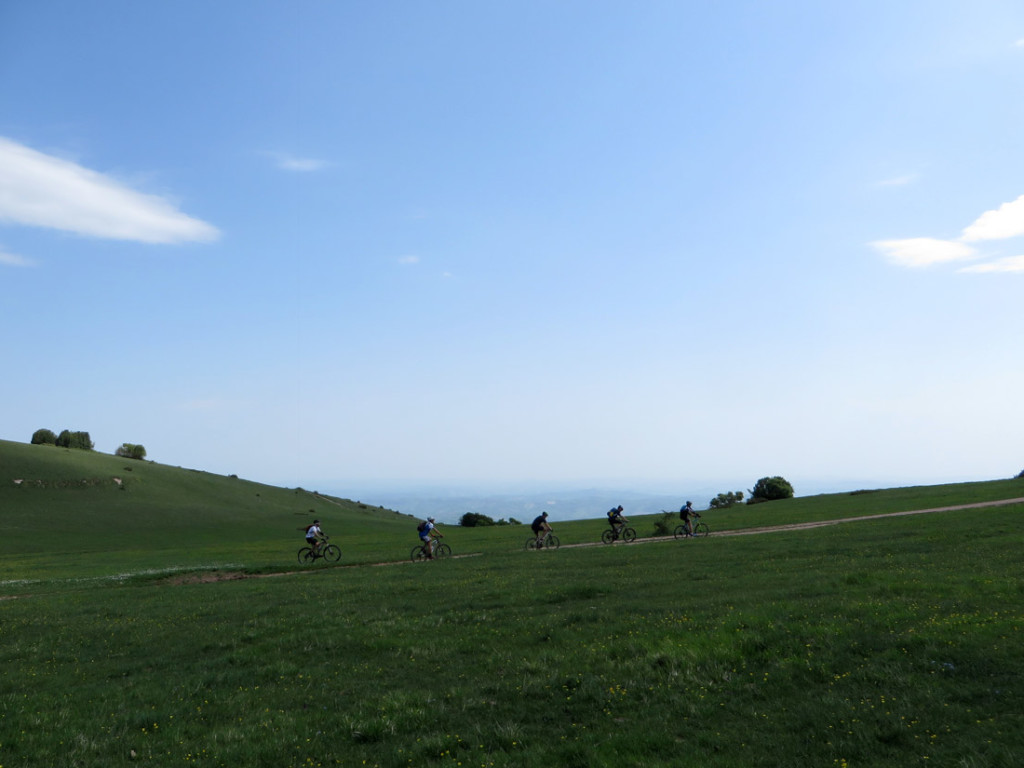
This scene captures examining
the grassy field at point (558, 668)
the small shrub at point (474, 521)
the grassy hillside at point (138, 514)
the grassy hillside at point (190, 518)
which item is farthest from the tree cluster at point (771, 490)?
the grassy field at point (558, 668)

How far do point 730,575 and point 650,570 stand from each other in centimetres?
377

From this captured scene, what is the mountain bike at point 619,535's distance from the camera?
152 feet

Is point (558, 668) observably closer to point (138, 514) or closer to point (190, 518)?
point (190, 518)

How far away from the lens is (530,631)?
1562cm

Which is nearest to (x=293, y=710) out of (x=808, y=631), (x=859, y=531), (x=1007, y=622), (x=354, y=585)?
(x=808, y=631)

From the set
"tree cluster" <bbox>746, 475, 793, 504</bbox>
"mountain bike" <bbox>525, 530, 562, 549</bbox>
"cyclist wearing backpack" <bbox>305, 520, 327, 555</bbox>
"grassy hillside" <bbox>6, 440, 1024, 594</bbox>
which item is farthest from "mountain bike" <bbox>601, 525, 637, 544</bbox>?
"tree cluster" <bbox>746, 475, 793, 504</bbox>

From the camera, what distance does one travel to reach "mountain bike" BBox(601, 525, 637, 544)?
4634 centimetres

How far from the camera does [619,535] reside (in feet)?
154

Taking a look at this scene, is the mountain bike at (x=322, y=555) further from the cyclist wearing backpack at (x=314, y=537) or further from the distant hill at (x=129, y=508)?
the distant hill at (x=129, y=508)

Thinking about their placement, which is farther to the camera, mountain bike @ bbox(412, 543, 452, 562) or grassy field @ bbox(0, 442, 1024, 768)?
mountain bike @ bbox(412, 543, 452, 562)

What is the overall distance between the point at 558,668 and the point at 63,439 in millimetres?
168795

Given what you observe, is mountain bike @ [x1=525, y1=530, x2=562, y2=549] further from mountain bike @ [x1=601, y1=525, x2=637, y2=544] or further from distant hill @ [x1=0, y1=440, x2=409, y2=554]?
distant hill @ [x1=0, y1=440, x2=409, y2=554]

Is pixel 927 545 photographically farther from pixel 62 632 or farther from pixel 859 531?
pixel 62 632

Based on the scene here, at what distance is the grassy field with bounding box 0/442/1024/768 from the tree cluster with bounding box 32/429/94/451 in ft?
466
